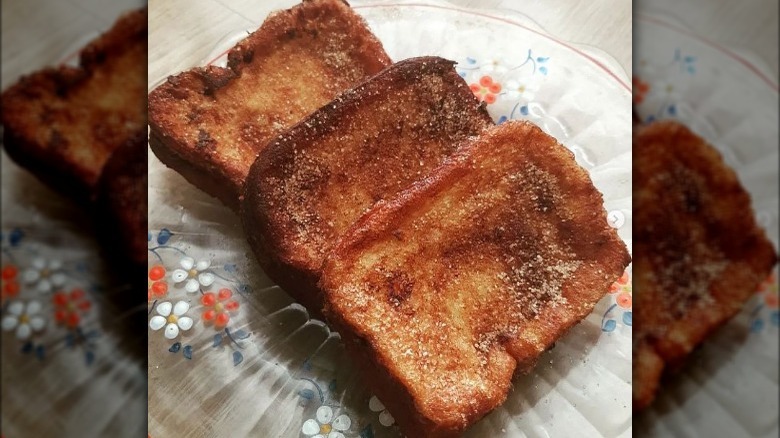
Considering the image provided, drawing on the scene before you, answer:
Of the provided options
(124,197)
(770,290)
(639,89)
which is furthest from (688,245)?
(124,197)

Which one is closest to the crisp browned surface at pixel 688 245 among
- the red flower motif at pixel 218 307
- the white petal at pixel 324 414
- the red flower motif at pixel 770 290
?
the red flower motif at pixel 770 290

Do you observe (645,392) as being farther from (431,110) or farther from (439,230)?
(431,110)

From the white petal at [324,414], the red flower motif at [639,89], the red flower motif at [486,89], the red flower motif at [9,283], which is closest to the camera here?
the red flower motif at [9,283]

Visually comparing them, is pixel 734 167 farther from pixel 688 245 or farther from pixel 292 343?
pixel 292 343

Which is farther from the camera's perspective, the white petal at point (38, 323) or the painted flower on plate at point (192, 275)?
the painted flower on plate at point (192, 275)

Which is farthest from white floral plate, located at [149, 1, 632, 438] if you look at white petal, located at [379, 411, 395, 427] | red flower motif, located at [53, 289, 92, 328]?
red flower motif, located at [53, 289, 92, 328]

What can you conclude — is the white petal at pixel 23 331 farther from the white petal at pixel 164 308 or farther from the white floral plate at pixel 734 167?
the white floral plate at pixel 734 167
